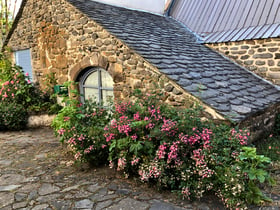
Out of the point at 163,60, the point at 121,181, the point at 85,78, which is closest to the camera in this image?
the point at 121,181

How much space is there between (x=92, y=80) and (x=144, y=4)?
14.3 ft

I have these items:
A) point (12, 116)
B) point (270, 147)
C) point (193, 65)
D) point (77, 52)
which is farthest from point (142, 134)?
point (12, 116)

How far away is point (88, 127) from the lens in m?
4.18

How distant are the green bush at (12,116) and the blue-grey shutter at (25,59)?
2.00 metres

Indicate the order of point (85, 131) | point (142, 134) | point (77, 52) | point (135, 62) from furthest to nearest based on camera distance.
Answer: point (77, 52) < point (135, 62) < point (85, 131) < point (142, 134)

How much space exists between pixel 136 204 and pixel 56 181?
1.38m

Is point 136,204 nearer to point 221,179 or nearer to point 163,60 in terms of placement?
point 221,179

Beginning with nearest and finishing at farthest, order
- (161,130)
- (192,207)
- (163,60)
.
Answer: (192,207) < (161,130) < (163,60)

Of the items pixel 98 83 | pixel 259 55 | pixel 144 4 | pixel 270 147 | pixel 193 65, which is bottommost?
pixel 270 147

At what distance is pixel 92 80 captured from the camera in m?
6.32

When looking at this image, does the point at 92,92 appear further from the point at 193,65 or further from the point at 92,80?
the point at 193,65

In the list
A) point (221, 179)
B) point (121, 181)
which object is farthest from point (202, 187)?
point (121, 181)

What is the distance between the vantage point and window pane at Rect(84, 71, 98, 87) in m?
6.22

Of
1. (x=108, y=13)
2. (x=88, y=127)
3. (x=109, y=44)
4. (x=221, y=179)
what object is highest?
(x=108, y=13)
